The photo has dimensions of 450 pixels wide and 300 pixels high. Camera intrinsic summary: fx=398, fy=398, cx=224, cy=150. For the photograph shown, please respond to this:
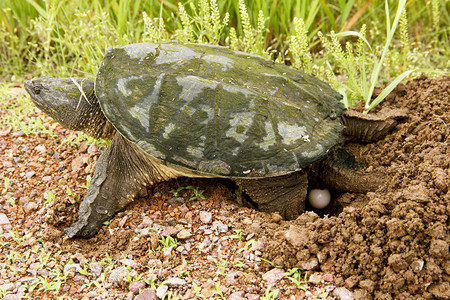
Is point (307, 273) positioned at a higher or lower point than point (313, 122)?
lower

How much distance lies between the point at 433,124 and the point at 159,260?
1.95 meters

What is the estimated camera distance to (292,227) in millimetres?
2090

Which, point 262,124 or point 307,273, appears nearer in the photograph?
point 307,273

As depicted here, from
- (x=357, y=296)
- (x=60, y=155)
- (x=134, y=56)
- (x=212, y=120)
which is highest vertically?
(x=134, y=56)

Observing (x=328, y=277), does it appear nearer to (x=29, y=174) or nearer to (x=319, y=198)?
(x=319, y=198)

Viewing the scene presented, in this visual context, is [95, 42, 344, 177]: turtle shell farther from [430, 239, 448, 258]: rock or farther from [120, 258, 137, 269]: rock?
[430, 239, 448, 258]: rock

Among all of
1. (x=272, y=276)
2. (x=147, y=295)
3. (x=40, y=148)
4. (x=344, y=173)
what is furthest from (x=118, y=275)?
(x=40, y=148)

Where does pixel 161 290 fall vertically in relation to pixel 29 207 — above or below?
above

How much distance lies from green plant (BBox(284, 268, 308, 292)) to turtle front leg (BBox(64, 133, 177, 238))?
1.01 meters

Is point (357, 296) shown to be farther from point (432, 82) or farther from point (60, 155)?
point (60, 155)

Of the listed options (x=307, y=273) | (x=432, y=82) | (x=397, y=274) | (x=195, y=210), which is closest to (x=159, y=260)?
(x=195, y=210)

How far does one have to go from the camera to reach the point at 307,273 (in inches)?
77.3

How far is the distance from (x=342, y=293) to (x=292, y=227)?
1.34ft

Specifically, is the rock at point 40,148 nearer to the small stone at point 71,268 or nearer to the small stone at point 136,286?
the small stone at point 71,268
